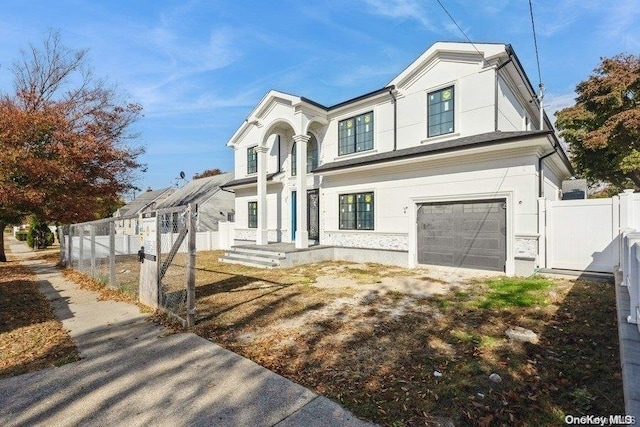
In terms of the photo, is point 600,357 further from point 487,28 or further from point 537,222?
point 487,28

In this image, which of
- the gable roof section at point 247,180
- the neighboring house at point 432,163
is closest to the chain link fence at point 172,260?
the neighboring house at point 432,163

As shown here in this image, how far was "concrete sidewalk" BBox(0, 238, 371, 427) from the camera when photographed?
2900mm

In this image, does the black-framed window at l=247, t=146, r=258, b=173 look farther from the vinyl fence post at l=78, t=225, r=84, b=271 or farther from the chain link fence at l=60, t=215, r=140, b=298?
the vinyl fence post at l=78, t=225, r=84, b=271

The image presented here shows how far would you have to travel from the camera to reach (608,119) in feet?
57.1

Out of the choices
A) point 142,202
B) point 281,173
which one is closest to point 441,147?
point 281,173

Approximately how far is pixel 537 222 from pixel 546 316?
439 cm

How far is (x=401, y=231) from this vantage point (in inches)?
468

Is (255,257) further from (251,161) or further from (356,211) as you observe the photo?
(251,161)

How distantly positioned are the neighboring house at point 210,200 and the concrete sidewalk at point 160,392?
18.0m

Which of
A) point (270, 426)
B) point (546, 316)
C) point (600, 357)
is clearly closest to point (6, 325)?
point (270, 426)

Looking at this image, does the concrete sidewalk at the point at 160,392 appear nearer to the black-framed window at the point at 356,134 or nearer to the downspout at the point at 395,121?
the downspout at the point at 395,121

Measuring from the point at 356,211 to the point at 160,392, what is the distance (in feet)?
35.0

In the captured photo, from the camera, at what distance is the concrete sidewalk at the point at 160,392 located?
2.90 m

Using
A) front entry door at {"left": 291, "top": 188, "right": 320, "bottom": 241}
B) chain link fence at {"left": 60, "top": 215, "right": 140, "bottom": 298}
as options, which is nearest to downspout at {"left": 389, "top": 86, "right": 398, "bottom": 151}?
front entry door at {"left": 291, "top": 188, "right": 320, "bottom": 241}
